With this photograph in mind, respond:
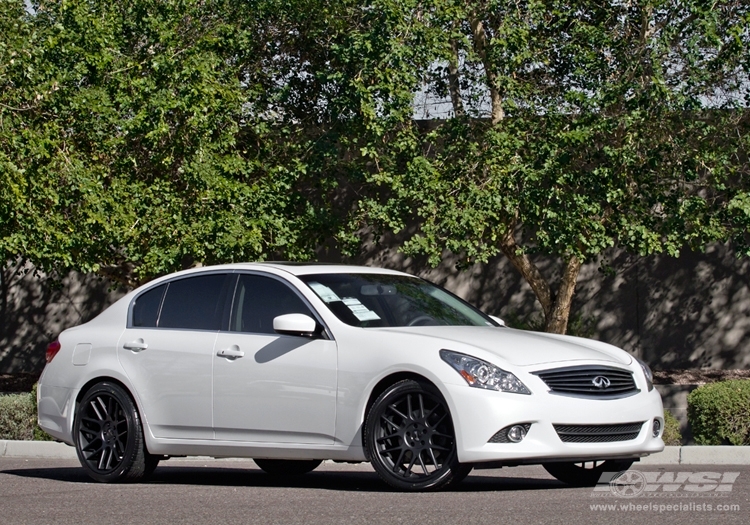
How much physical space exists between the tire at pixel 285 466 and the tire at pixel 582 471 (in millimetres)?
2142

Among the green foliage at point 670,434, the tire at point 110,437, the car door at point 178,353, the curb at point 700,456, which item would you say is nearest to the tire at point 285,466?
the tire at point 110,437

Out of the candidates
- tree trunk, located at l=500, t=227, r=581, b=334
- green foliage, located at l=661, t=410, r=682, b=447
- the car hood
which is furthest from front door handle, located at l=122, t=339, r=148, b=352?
tree trunk, located at l=500, t=227, r=581, b=334

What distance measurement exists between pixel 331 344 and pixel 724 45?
8643 millimetres

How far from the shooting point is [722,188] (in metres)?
14.6

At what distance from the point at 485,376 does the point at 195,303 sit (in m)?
2.77

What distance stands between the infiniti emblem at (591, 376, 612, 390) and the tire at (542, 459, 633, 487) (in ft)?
3.66

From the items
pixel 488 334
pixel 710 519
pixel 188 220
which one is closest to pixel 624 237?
pixel 188 220

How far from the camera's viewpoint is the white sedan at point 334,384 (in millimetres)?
7633

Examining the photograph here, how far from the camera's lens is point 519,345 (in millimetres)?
7992

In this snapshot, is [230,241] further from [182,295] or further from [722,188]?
[722,188]

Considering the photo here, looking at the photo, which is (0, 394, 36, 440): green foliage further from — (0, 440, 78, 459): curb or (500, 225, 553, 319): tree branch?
(500, 225, 553, 319): tree branch

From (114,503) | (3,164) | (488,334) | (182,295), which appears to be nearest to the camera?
(114,503)

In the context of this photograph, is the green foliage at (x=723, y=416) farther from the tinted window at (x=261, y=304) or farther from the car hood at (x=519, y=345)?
the tinted window at (x=261, y=304)

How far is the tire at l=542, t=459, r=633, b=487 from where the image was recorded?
8.80m
